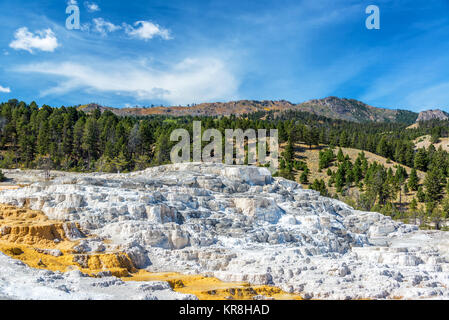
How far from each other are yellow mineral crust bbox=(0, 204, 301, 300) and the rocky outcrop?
1159 millimetres

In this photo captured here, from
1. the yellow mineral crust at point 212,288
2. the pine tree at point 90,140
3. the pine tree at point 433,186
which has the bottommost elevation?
the yellow mineral crust at point 212,288

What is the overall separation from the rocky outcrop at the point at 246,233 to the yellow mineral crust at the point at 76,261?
116cm

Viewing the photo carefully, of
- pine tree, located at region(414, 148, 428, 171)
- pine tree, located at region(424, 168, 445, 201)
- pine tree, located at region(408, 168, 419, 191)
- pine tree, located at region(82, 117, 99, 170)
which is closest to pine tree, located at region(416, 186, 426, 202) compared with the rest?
pine tree, located at region(424, 168, 445, 201)

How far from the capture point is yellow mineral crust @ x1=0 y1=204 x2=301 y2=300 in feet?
60.1

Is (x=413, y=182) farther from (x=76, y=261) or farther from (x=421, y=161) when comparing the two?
(x=76, y=261)

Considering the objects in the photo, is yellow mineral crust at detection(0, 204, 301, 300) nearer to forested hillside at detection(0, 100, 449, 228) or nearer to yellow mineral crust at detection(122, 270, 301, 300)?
yellow mineral crust at detection(122, 270, 301, 300)

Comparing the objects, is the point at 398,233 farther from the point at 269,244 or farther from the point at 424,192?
the point at 424,192

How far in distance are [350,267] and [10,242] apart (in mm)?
21126

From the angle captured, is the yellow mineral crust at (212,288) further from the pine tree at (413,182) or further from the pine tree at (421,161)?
the pine tree at (421,161)

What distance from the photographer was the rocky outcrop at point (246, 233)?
21000 mm

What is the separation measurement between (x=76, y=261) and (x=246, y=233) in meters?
13.9

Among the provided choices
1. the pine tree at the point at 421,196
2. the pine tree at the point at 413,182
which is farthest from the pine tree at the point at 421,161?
the pine tree at the point at 421,196

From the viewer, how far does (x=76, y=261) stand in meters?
20.5

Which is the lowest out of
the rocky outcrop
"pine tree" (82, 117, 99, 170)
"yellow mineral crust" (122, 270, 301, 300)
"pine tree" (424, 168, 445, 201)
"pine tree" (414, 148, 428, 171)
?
"yellow mineral crust" (122, 270, 301, 300)
